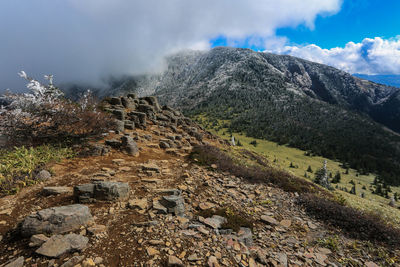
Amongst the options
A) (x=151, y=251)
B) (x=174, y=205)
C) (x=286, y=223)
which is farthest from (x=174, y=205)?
(x=286, y=223)

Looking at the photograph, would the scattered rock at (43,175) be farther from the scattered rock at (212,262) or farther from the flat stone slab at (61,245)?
the scattered rock at (212,262)

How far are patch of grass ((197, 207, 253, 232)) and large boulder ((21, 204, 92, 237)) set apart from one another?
313 cm

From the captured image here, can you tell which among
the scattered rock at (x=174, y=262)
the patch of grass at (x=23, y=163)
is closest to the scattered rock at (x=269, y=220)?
the scattered rock at (x=174, y=262)

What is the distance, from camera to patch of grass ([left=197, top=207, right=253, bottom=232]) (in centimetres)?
507

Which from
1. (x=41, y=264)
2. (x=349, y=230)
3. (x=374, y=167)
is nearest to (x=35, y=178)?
(x=41, y=264)

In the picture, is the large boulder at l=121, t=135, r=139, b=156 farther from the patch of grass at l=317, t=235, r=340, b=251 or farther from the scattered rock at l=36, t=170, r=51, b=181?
the patch of grass at l=317, t=235, r=340, b=251

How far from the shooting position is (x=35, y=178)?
6.09 meters

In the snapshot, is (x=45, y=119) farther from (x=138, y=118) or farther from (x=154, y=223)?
(x=154, y=223)

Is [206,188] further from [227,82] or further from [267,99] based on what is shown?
[227,82]

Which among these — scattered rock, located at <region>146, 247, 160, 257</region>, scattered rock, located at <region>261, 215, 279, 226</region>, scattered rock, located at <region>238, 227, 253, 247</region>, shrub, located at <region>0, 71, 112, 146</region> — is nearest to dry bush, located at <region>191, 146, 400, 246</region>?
scattered rock, located at <region>261, 215, 279, 226</region>

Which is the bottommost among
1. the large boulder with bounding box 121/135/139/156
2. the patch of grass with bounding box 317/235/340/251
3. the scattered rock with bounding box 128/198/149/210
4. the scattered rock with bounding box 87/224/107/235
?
the patch of grass with bounding box 317/235/340/251

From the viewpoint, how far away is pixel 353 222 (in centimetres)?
Answer: 622

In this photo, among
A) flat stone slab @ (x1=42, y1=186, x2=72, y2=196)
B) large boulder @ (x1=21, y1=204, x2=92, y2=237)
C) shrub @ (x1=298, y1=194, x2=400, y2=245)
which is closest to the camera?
large boulder @ (x1=21, y1=204, x2=92, y2=237)

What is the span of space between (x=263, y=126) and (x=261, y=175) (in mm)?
92668
